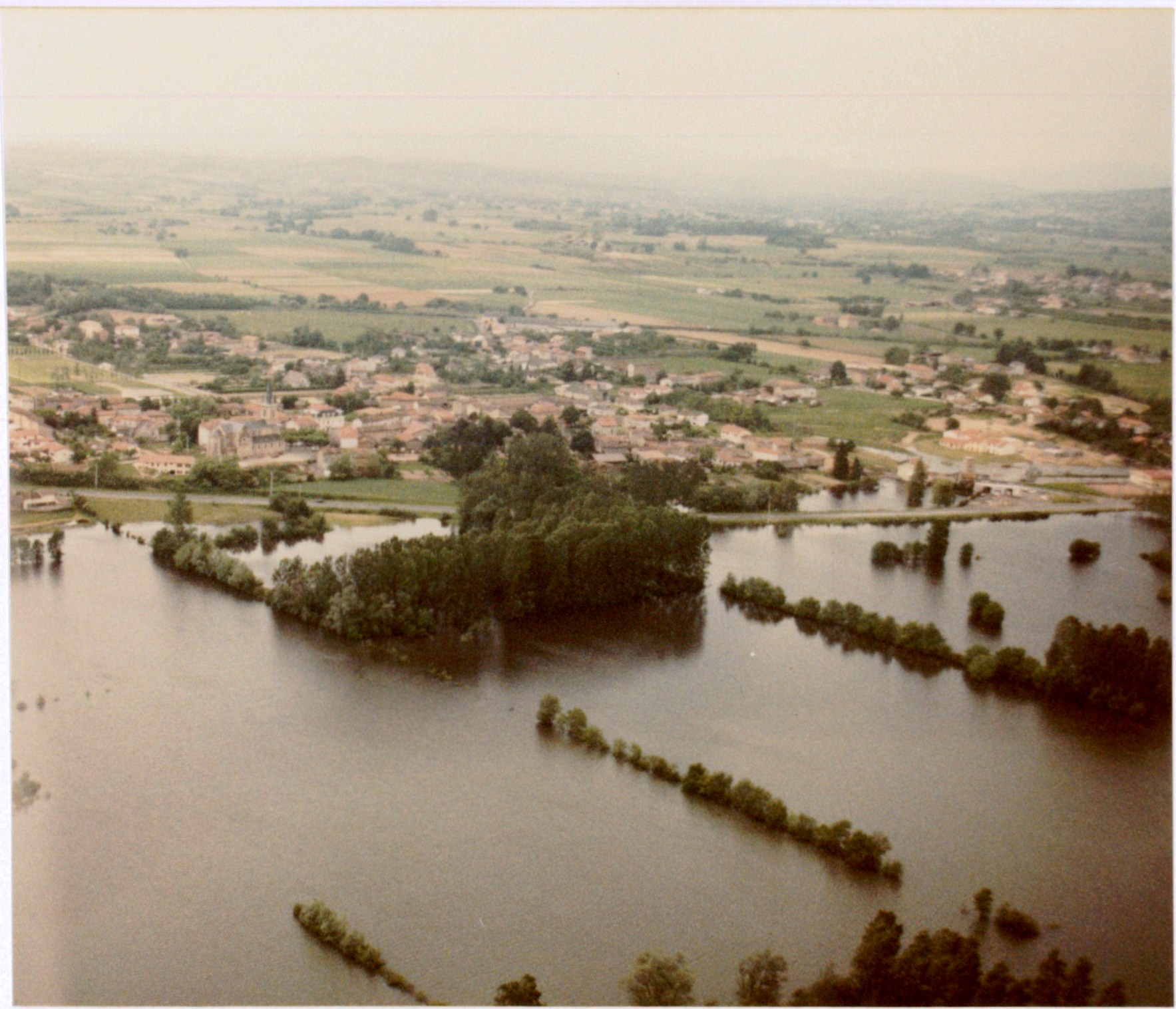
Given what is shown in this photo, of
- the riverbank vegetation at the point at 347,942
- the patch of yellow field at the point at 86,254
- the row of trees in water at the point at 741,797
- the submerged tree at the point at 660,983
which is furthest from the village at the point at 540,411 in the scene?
the submerged tree at the point at 660,983

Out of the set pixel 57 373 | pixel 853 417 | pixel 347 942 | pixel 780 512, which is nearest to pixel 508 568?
pixel 780 512

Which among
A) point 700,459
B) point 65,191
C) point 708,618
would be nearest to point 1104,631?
point 708,618

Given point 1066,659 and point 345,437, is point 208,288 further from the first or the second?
point 1066,659

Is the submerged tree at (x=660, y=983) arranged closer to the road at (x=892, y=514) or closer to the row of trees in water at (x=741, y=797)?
the row of trees in water at (x=741, y=797)

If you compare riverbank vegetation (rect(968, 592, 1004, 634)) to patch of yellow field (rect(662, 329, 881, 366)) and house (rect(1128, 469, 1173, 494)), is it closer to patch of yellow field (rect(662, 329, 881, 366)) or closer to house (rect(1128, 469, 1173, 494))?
house (rect(1128, 469, 1173, 494))

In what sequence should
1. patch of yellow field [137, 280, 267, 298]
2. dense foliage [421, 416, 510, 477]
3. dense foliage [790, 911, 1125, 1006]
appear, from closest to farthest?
dense foliage [790, 911, 1125, 1006], dense foliage [421, 416, 510, 477], patch of yellow field [137, 280, 267, 298]

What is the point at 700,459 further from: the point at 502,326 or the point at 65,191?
the point at 65,191

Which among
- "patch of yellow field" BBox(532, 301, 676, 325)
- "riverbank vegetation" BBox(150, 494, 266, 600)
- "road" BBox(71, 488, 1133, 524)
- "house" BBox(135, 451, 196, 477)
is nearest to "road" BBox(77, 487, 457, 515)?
"road" BBox(71, 488, 1133, 524)
